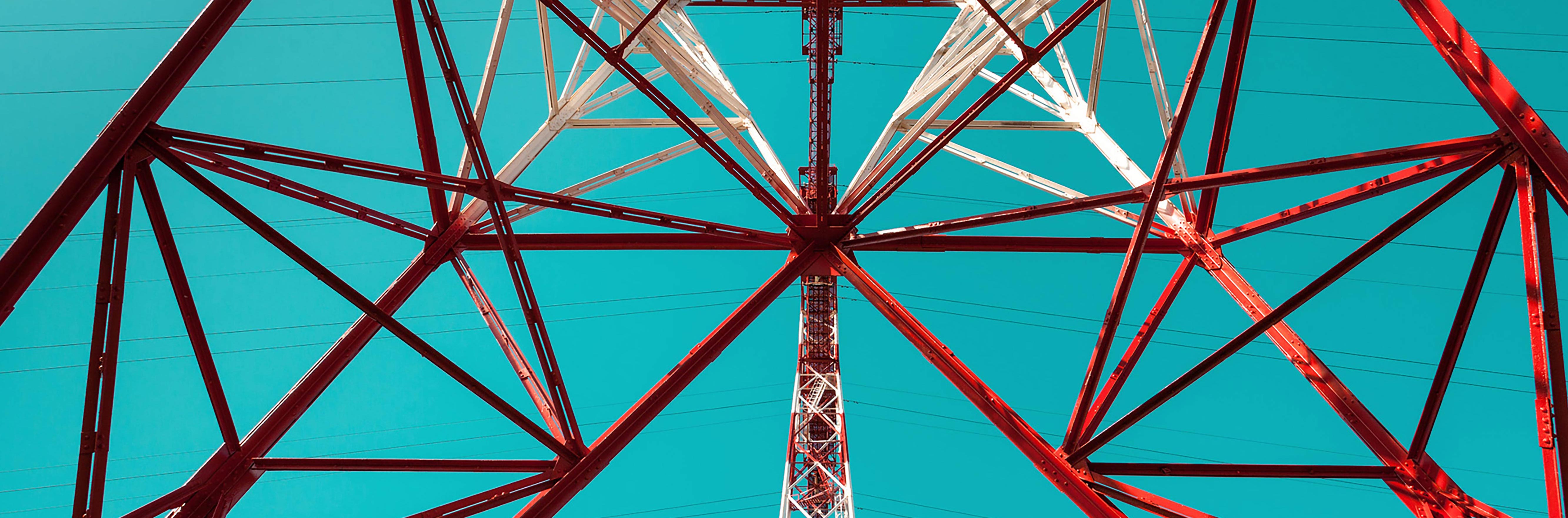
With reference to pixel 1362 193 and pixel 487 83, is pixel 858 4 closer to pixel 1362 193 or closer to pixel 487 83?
pixel 487 83

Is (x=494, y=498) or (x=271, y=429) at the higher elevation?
(x=271, y=429)

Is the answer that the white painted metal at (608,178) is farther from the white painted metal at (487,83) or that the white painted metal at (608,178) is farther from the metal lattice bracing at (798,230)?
the white painted metal at (487,83)

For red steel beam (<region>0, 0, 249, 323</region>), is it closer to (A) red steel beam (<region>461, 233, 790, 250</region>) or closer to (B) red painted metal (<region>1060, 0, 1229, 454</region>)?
(A) red steel beam (<region>461, 233, 790, 250</region>)

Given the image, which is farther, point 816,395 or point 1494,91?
point 816,395

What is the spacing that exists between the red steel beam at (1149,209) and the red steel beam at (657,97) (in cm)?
572

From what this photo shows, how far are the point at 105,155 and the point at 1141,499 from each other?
48.6 feet

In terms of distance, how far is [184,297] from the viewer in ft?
40.7

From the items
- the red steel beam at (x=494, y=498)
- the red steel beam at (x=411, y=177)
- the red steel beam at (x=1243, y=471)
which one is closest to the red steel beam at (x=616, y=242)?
the red steel beam at (x=411, y=177)

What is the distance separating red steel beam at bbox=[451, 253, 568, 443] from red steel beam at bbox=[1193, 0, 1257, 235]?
1094 cm

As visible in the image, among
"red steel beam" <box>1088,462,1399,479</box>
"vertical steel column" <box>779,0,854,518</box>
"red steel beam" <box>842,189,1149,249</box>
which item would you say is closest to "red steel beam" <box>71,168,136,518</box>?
"red steel beam" <box>842,189,1149,249</box>

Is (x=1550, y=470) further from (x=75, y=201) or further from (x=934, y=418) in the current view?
(x=934, y=418)

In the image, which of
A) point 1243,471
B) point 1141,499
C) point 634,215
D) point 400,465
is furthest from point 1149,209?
point 400,465

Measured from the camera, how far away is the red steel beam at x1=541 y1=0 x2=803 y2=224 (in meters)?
13.0

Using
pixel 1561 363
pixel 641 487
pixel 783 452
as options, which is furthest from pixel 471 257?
pixel 1561 363
